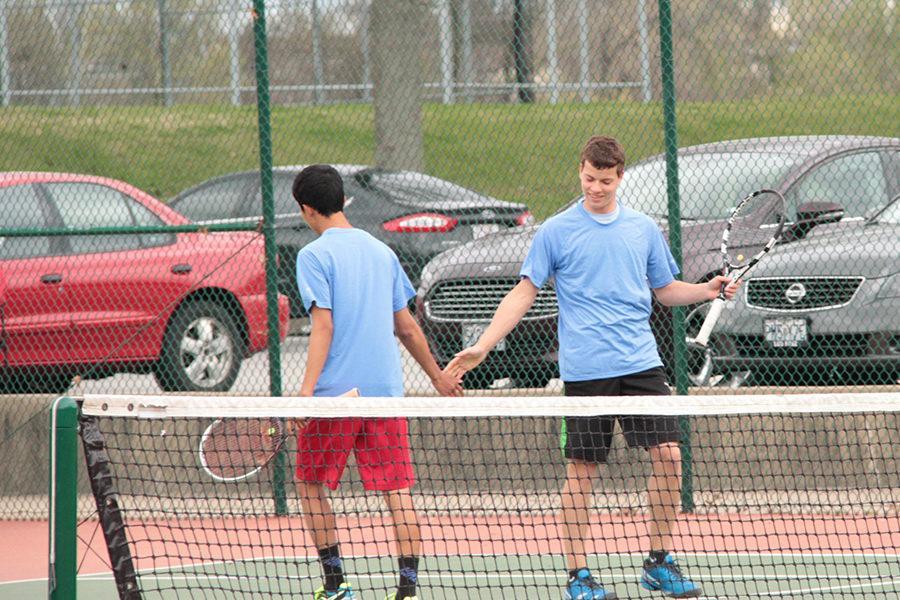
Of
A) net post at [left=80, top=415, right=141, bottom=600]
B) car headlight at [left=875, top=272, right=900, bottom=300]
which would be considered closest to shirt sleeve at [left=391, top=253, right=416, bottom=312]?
net post at [left=80, top=415, right=141, bottom=600]

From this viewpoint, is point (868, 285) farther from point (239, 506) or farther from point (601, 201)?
point (239, 506)

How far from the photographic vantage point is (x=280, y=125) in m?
9.56

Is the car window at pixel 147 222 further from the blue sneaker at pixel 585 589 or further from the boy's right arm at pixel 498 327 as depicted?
the blue sneaker at pixel 585 589

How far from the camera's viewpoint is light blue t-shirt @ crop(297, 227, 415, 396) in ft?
19.1

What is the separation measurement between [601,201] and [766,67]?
3.24 meters

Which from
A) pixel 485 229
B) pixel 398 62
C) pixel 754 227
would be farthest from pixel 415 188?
pixel 754 227

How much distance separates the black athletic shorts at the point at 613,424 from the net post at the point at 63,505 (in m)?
1.93

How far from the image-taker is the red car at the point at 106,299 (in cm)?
922

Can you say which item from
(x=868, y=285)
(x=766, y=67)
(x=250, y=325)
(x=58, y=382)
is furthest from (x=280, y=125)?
(x=868, y=285)

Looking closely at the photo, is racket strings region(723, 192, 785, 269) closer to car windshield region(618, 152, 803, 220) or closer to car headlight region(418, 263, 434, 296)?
Result: car windshield region(618, 152, 803, 220)

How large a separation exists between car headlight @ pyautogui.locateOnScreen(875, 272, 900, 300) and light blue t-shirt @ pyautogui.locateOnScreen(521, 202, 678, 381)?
281cm

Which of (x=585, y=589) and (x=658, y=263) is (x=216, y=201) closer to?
(x=658, y=263)

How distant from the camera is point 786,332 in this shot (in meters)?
8.53

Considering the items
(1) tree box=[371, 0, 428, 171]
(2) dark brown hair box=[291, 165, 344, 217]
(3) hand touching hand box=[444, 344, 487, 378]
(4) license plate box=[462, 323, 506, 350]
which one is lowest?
(4) license plate box=[462, 323, 506, 350]
